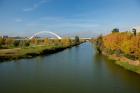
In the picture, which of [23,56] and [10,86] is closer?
[10,86]

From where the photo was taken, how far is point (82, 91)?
11242 mm

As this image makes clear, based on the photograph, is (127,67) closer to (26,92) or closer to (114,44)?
(114,44)

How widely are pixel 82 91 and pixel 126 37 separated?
13120 mm

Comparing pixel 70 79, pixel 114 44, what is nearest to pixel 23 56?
pixel 114 44

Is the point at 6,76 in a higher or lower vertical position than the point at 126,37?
lower

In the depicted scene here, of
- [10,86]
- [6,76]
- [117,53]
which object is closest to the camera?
[10,86]

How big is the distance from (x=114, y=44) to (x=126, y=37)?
2495 mm

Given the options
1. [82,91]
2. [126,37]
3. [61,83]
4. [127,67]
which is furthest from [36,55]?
[82,91]

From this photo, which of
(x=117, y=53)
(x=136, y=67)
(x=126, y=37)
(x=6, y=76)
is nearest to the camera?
(x=6, y=76)

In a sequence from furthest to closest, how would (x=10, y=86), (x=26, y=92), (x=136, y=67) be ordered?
(x=136, y=67)
(x=10, y=86)
(x=26, y=92)

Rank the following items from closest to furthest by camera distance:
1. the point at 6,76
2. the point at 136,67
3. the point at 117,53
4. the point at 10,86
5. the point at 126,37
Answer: the point at 10,86 < the point at 6,76 < the point at 136,67 < the point at 126,37 < the point at 117,53

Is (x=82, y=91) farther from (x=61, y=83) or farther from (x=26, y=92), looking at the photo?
(x=26, y=92)

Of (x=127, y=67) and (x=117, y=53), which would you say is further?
(x=117, y=53)

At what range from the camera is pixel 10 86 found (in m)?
12.1
